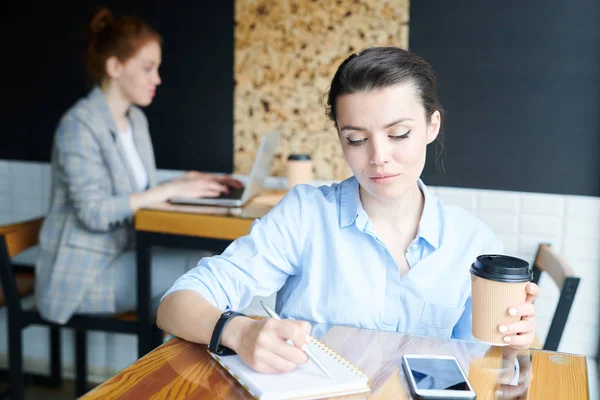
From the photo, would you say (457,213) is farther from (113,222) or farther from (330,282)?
(113,222)

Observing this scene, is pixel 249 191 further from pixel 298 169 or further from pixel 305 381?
pixel 305 381

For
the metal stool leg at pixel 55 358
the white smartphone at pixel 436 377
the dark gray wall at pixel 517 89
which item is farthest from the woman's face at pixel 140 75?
the white smartphone at pixel 436 377

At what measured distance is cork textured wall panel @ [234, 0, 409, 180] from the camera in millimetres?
3131

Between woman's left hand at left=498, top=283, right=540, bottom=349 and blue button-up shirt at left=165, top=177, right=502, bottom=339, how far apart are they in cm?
30

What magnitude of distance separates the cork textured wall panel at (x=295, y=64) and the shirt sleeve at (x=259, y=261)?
1.63 metres

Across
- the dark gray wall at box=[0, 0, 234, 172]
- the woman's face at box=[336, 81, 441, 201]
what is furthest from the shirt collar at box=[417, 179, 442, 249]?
the dark gray wall at box=[0, 0, 234, 172]

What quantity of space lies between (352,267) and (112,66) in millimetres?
1835

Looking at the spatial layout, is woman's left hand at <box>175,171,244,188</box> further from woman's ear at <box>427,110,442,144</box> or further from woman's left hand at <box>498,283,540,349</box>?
woman's left hand at <box>498,283,540,349</box>

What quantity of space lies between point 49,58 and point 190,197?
4.52 ft

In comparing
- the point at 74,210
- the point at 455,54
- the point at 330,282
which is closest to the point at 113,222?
the point at 74,210

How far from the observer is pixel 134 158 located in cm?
309

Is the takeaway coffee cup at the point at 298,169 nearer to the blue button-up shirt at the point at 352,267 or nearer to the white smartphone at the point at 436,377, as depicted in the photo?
the blue button-up shirt at the point at 352,267

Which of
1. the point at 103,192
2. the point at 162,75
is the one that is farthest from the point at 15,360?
the point at 162,75

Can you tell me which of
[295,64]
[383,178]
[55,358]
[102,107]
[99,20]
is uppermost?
[99,20]
